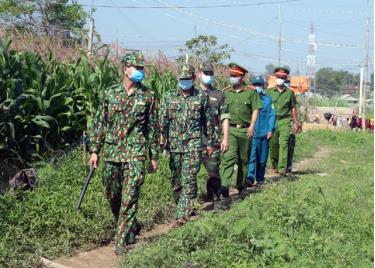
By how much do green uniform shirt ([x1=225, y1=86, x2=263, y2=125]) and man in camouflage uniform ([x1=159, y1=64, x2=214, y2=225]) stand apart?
1.79 metres

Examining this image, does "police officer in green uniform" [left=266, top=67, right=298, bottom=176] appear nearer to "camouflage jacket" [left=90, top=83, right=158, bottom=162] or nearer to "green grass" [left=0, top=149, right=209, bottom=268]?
"green grass" [left=0, top=149, right=209, bottom=268]

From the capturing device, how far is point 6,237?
228 inches

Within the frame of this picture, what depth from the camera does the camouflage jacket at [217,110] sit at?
25.2 feet

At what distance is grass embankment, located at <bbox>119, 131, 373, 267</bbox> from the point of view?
5.24 metres

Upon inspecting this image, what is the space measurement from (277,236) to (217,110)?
9.13 ft

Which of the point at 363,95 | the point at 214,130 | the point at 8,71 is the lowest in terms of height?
the point at 363,95

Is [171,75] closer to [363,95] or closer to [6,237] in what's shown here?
[6,237]

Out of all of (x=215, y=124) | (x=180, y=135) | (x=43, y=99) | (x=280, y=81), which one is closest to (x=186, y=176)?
(x=180, y=135)

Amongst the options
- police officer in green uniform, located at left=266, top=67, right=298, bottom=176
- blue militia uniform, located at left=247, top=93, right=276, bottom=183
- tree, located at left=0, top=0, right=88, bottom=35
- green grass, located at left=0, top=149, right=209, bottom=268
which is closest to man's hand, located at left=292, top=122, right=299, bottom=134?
police officer in green uniform, located at left=266, top=67, right=298, bottom=176

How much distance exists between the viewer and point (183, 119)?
7.22 metres

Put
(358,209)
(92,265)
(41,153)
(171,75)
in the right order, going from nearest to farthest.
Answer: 1. (92,265)
2. (358,209)
3. (41,153)
4. (171,75)

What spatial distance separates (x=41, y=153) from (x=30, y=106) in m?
0.74

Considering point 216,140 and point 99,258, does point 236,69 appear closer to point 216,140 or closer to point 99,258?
point 216,140

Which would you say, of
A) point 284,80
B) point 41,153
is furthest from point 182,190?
point 284,80
